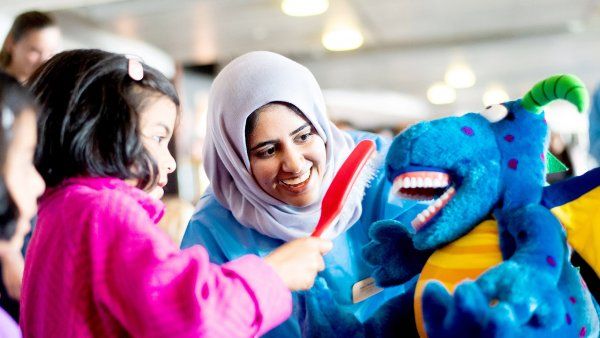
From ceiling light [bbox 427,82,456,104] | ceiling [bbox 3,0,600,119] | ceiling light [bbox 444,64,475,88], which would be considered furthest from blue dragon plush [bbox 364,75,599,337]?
ceiling light [bbox 427,82,456,104]

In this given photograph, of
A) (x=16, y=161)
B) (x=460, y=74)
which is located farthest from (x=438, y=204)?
(x=460, y=74)

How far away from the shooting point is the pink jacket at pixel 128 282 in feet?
2.28

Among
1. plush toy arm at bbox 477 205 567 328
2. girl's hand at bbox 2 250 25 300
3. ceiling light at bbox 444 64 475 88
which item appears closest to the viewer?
plush toy arm at bbox 477 205 567 328

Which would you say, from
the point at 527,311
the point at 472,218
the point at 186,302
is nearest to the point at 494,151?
the point at 472,218

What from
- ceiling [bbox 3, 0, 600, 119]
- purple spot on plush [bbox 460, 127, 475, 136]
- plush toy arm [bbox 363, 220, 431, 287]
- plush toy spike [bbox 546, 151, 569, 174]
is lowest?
ceiling [bbox 3, 0, 600, 119]

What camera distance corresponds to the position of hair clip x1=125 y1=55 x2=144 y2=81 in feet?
2.82

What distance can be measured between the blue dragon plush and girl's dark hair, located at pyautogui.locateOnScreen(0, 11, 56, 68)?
A: 1.37 m

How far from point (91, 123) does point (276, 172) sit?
42 centimetres

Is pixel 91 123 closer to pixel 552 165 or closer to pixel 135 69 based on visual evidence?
pixel 135 69

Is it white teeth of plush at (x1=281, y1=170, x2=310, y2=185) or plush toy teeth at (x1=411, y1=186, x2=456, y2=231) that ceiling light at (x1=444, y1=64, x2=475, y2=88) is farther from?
plush toy teeth at (x1=411, y1=186, x2=456, y2=231)

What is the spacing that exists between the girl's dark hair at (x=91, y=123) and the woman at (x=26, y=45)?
99cm

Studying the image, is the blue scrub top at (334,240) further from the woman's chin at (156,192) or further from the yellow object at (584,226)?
the yellow object at (584,226)

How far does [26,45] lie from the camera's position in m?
1.79

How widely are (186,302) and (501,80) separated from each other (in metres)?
8.65
